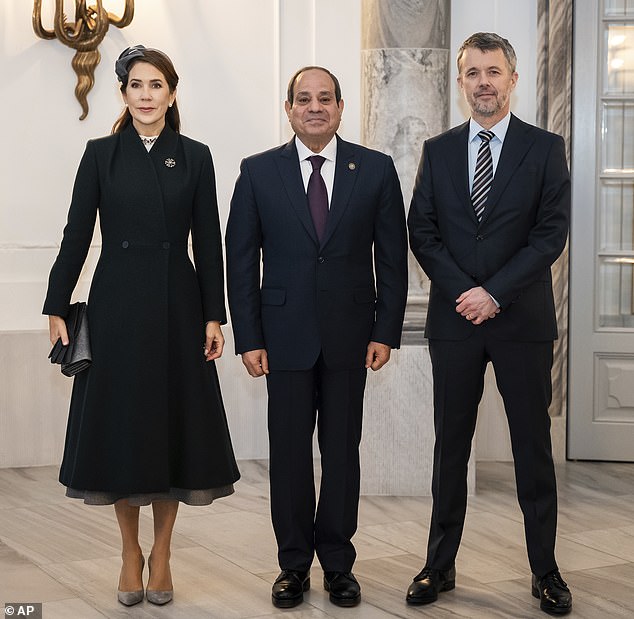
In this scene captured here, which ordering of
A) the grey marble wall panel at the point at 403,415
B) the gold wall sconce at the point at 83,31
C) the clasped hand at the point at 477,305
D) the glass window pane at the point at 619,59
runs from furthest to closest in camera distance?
the glass window pane at the point at 619,59 < the gold wall sconce at the point at 83,31 < the grey marble wall panel at the point at 403,415 < the clasped hand at the point at 477,305

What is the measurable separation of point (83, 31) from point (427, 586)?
3597mm

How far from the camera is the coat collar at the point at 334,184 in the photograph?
3.55 metres

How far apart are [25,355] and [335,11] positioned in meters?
2.50

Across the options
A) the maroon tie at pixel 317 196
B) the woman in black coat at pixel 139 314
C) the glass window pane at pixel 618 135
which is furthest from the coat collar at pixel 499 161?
the glass window pane at pixel 618 135

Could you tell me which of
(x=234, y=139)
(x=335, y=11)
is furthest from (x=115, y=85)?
(x=335, y=11)

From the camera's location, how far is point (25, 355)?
579 cm

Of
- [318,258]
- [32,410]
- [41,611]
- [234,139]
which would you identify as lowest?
[41,611]

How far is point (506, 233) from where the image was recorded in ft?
11.7

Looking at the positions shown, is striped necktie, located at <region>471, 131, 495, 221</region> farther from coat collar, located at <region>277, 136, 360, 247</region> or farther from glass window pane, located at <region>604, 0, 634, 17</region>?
glass window pane, located at <region>604, 0, 634, 17</region>

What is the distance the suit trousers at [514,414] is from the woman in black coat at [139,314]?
778 mm

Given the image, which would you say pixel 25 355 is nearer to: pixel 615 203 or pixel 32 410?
pixel 32 410

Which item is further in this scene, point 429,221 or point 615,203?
point 615,203

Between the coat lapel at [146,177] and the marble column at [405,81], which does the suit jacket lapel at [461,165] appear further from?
the marble column at [405,81]

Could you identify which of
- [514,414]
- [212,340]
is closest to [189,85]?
[212,340]
